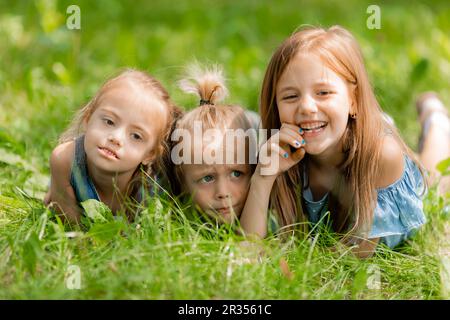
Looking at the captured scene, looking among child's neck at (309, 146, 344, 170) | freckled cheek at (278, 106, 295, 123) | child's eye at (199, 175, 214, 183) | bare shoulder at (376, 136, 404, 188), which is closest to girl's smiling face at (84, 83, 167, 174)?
child's eye at (199, 175, 214, 183)

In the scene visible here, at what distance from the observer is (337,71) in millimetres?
2611

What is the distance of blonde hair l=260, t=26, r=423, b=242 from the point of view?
2633 mm

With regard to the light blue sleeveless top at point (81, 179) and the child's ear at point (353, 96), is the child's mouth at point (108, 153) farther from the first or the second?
the child's ear at point (353, 96)

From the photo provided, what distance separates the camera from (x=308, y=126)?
8.55 ft

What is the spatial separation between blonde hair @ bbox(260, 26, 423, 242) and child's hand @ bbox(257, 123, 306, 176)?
0.13 m

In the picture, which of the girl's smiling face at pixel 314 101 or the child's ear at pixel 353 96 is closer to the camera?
the girl's smiling face at pixel 314 101

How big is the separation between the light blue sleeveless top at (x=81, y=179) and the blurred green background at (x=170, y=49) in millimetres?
588

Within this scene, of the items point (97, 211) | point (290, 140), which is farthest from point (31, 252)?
point (290, 140)

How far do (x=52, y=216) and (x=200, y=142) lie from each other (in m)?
0.63

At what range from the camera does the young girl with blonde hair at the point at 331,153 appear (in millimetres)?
2588

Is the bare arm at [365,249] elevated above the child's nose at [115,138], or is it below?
below

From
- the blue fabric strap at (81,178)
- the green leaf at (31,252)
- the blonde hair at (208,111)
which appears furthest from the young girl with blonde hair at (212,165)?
the green leaf at (31,252)
